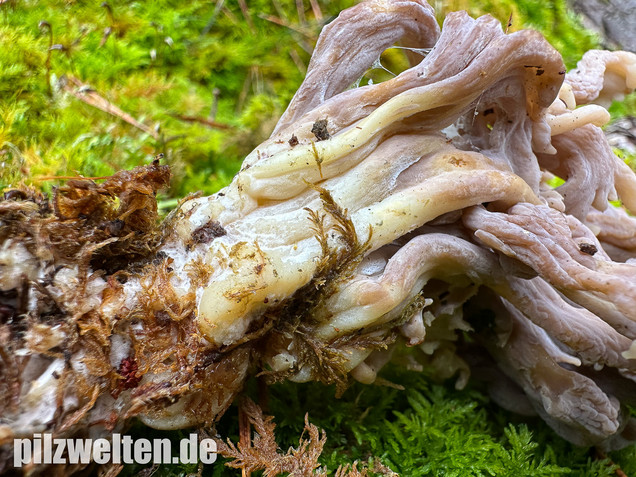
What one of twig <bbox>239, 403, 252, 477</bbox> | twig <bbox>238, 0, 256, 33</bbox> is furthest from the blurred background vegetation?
twig <bbox>239, 403, 252, 477</bbox>

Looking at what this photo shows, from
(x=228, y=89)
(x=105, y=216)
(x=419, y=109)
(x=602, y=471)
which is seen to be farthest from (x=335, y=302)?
(x=228, y=89)

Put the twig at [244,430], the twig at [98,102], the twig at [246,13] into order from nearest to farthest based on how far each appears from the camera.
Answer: the twig at [244,430], the twig at [98,102], the twig at [246,13]

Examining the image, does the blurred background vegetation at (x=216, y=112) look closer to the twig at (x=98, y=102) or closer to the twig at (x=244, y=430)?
the twig at (x=98, y=102)

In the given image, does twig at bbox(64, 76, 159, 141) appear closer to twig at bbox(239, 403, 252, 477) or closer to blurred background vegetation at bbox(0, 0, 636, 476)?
blurred background vegetation at bbox(0, 0, 636, 476)

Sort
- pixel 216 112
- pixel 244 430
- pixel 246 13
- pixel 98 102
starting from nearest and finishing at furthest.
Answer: pixel 244 430, pixel 98 102, pixel 216 112, pixel 246 13

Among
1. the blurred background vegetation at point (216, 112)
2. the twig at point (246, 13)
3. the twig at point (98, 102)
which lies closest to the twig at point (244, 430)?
the blurred background vegetation at point (216, 112)

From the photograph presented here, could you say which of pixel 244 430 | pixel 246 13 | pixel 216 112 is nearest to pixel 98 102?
pixel 216 112

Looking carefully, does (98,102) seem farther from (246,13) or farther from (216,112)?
(246,13)

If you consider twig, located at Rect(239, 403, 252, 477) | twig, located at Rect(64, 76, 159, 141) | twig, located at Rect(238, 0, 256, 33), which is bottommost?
twig, located at Rect(239, 403, 252, 477)
